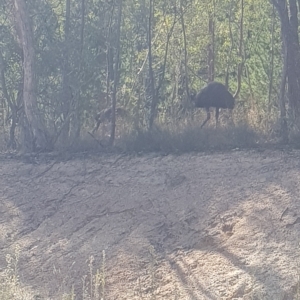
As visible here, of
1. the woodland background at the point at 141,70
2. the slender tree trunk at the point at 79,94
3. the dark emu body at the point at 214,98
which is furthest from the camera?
the slender tree trunk at the point at 79,94

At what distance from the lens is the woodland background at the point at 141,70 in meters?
14.3

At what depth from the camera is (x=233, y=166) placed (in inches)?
480

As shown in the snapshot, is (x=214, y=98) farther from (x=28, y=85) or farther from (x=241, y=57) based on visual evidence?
(x=241, y=57)

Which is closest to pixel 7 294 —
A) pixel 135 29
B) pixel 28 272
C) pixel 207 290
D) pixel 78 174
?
pixel 207 290

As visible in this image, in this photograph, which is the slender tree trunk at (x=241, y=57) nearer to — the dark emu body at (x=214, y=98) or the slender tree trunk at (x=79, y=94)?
the dark emu body at (x=214, y=98)

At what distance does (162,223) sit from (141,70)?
6.95 meters

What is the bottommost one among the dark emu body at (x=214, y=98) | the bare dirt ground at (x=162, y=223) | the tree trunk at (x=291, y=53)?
the bare dirt ground at (x=162, y=223)

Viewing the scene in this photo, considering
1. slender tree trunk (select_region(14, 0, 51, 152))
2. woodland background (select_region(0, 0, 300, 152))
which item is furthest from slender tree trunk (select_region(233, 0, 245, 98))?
slender tree trunk (select_region(14, 0, 51, 152))

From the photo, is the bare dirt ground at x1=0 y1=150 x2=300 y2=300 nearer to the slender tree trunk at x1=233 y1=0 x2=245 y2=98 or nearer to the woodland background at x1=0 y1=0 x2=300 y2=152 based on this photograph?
the woodland background at x1=0 y1=0 x2=300 y2=152

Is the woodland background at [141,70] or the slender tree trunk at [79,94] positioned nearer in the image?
the woodland background at [141,70]

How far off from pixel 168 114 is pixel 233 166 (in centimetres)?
475

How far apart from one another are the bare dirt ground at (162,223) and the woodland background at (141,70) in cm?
100

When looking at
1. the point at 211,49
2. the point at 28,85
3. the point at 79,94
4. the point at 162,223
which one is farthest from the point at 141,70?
the point at 162,223

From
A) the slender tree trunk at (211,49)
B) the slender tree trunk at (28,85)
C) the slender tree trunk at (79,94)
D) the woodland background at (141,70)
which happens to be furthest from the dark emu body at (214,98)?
the slender tree trunk at (211,49)
